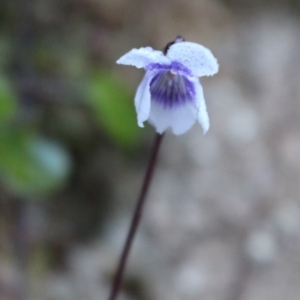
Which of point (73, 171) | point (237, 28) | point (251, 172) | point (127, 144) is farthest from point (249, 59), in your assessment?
point (73, 171)

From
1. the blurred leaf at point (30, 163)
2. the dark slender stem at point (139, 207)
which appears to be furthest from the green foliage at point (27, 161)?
the dark slender stem at point (139, 207)

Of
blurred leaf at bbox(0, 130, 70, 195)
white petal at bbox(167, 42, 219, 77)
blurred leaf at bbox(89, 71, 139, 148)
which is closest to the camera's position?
white petal at bbox(167, 42, 219, 77)

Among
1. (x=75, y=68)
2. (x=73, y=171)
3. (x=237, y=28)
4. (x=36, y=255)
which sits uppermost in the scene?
(x=237, y=28)

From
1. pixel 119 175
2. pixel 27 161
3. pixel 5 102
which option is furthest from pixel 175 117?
pixel 119 175

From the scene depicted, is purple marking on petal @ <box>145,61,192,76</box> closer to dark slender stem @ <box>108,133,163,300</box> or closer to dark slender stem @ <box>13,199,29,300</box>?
dark slender stem @ <box>108,133,163,300</box>

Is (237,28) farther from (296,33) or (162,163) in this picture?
(162,163)

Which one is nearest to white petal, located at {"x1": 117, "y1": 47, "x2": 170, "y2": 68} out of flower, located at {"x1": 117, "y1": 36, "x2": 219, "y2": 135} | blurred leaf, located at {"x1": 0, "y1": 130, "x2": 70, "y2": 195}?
flower, located at {"x1": 117, "y1": 36, "x2": 219, "y2": 135}
